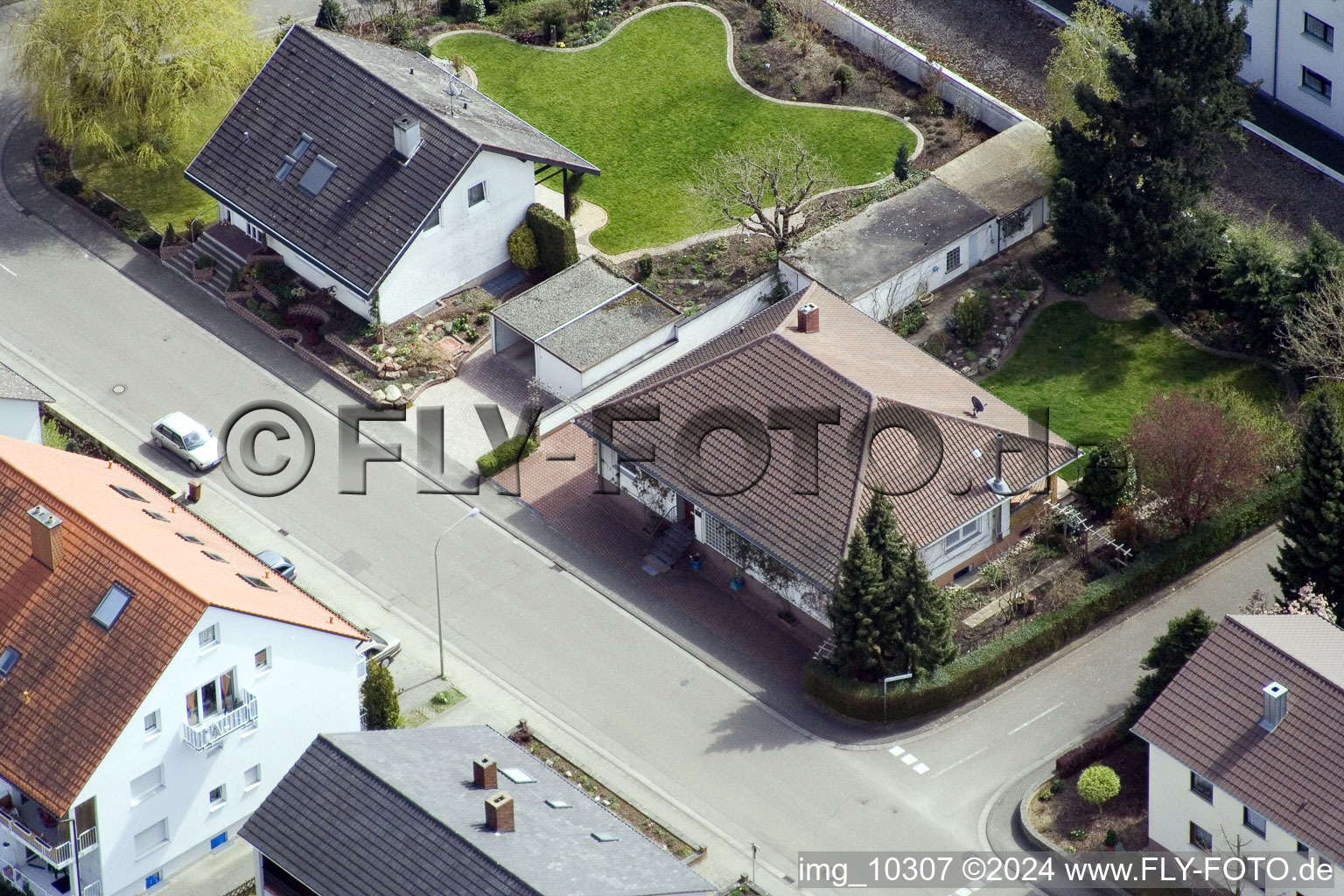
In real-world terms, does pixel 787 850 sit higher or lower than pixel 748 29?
lower

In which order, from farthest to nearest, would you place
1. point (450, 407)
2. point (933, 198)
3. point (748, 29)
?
1. point (748, 29)
2. point (933, 198)
3. point (450, 407)

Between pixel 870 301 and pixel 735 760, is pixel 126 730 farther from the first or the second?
pixel 870 301

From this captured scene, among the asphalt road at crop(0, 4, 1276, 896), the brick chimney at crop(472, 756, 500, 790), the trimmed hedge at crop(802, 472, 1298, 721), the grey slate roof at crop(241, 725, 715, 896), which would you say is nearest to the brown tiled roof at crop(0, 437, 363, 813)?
the grey slate roof at crop(241, 725, 715, 896)

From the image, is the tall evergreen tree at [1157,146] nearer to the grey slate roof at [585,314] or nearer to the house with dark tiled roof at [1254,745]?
the grey slate roof at [585,314]

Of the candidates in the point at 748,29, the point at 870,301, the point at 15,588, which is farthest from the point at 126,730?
the point at 748,29

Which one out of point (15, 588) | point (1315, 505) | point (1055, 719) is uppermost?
point (15, 588)

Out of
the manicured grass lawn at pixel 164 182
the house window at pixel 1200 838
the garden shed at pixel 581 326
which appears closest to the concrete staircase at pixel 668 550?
the garden shed at pixel 581 326
